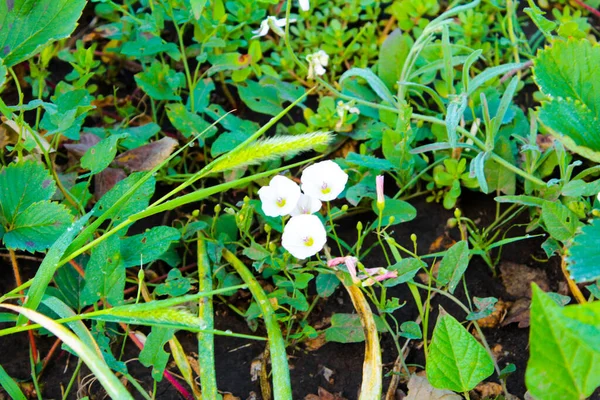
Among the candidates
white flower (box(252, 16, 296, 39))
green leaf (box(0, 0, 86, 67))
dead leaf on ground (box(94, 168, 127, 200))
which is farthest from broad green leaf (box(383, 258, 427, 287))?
green leaf (box(0, 0, 86, 67))

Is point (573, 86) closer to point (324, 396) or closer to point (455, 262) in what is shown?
point (455, 262)

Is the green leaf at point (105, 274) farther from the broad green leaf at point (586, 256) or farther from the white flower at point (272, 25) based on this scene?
the broad green leaf at point (586, 256)

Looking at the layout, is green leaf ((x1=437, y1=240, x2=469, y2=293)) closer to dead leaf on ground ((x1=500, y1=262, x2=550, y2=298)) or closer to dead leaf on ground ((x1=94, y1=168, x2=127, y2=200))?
dead leaf on ground ((x1=500, y1=262, x2=550, y2=298))

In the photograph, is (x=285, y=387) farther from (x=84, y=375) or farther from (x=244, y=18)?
(x=244, y=18)

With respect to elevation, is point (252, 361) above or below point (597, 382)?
below

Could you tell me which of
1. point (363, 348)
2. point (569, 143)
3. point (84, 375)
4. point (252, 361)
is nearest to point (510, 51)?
point (569, 143)

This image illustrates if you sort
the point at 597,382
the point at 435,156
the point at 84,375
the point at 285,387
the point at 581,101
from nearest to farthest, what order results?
the point at 597,382 → the point at 285,387 → the point at 581,101 → the point at 84,375 → the point at 435,156

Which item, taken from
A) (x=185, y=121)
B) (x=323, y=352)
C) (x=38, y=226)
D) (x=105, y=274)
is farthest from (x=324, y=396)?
(x=185, y=121)
